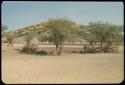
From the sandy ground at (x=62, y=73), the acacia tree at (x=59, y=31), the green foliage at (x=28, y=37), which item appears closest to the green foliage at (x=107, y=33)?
the acacia tree at (x=59, y=31)

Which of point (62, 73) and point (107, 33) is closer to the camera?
point (62, 73)

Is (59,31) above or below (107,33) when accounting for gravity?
above

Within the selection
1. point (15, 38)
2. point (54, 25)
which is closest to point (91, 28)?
point (54, 25)

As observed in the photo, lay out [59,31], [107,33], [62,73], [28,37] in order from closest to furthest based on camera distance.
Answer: [62,73]
[59,31]
[107,33]
[28,37]

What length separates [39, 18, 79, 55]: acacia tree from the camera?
1741cm

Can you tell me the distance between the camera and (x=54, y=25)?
18.0 metres

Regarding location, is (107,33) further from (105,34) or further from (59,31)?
(59,31)

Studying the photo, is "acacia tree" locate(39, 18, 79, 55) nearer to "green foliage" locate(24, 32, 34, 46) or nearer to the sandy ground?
the sandy ground

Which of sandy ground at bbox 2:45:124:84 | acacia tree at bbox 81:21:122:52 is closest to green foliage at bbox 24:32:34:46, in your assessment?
acacia tree at bbox 81:21:122:52

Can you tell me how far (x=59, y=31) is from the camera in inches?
683

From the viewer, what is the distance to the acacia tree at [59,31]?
17.4 m

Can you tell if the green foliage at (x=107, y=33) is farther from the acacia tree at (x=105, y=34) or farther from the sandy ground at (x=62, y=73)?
the sandy ground at (x=62, y=73)

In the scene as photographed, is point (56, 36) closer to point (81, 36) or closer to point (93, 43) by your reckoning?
point (93, 43)

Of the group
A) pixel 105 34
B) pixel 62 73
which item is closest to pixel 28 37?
pixel 105 34
